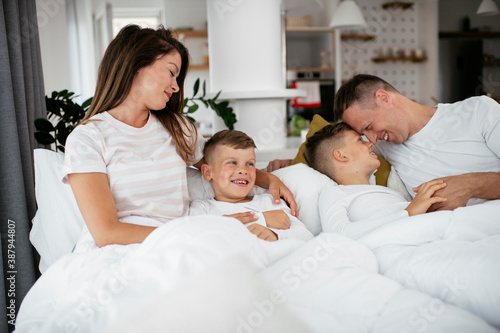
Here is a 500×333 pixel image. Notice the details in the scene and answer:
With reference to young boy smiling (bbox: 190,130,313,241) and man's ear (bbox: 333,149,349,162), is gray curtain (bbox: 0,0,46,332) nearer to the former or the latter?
young boy smiling (bbox: 190,130,313,241)

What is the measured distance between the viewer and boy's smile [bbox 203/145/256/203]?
1.65 m

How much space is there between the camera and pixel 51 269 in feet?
3.94

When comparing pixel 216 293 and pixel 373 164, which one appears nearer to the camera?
pixel 216 293

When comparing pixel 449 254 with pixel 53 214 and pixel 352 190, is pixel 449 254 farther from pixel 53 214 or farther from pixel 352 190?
pixel 53 214

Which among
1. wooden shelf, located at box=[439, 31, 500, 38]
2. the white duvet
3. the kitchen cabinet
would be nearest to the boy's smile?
the white duvet

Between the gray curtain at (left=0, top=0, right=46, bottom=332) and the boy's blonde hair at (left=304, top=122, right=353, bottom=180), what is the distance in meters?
1.22

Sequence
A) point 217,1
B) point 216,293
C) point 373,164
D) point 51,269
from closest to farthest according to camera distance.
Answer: point 216,293, point 51,269, point 373,164, point 217,1

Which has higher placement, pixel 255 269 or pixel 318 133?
pixel 318 133

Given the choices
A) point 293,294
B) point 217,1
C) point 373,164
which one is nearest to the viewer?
point 293,294

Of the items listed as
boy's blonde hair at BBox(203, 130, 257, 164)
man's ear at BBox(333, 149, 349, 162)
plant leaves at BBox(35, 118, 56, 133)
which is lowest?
man's ear at BBox(333, 149, 349, 162)

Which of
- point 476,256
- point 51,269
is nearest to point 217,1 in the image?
point 51,269

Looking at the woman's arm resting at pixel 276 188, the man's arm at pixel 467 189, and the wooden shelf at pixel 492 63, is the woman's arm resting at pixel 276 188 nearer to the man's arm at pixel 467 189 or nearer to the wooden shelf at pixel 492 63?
the man's arm at pixel 467 189

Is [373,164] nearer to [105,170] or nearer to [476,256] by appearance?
[476,256]

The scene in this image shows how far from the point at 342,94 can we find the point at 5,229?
1490mm
